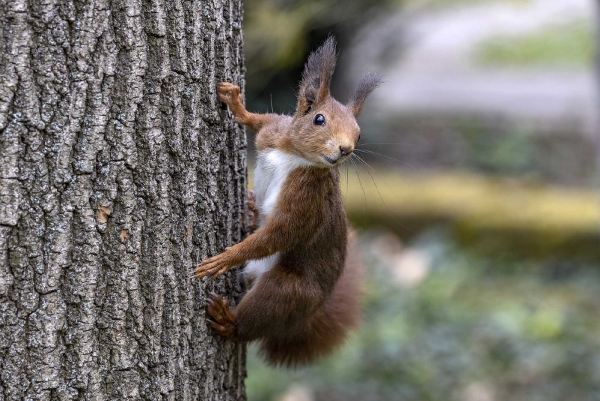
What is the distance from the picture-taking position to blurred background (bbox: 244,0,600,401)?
13.7 feet

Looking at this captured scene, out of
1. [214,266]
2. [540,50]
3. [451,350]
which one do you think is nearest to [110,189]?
[214,266]

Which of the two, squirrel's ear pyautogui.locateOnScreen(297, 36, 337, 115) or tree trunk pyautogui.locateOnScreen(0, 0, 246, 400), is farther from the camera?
squirrel's ear pyautogui.locateOnScreen(297, 36, 337, 115)

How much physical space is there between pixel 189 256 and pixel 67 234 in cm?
35

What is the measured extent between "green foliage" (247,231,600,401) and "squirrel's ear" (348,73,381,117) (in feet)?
5.91

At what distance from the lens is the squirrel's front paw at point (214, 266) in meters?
1.90

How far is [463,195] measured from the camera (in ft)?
22.4

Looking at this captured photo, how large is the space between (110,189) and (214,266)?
1.20 ft

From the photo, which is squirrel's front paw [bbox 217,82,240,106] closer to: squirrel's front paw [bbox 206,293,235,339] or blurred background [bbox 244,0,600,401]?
blurred background [bbox 244,0,600,401]

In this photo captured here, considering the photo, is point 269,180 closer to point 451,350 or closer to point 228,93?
point 228,93

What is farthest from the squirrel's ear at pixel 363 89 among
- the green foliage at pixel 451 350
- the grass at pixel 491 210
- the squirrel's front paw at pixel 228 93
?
the grass at pixel 491 210

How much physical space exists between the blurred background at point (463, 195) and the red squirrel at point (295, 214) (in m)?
0.15

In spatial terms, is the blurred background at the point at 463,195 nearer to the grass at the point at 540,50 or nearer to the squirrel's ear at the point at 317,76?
the grass at the point at 540,50

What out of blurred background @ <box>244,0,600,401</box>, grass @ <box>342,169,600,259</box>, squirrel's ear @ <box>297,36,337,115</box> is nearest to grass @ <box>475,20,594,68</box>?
blurred background @ <box>244,0,600,401</box>

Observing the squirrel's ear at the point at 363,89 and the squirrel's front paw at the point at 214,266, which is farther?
the squirrel's ear at the point at 363,89
